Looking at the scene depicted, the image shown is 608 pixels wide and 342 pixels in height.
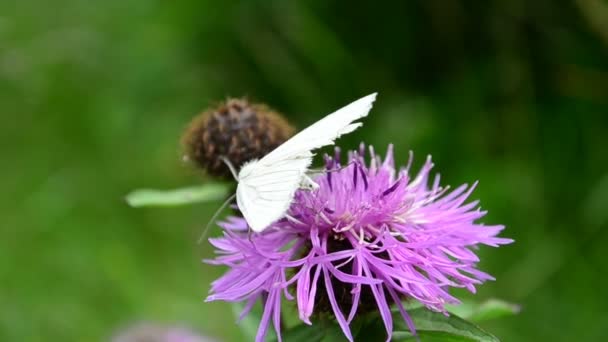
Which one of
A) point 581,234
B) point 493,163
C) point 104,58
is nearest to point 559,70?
point 493,163

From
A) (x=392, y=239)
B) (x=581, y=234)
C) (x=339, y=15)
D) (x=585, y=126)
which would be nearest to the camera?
(x=392, y=239)

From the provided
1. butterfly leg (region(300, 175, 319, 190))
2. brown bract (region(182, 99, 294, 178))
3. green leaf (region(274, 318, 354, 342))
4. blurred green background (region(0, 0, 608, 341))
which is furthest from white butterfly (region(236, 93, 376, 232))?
blurred green background (region(0, 0, 608, 341))

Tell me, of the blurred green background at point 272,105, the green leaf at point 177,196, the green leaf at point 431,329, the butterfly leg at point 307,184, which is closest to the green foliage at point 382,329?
the green leaf at point 431,329

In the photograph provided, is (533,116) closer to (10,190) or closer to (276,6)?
(276,6)

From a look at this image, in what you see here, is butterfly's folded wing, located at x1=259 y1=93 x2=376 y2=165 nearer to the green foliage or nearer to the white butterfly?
the white butterfly

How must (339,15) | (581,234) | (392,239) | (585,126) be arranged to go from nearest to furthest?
(392,239) < (581,234) < (585,126) < (339,15)

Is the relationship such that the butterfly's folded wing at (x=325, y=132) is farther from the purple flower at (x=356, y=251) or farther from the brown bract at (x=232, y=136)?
the brown bract at (x=232, y=136)

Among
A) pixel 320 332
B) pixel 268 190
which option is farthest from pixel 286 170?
pixel 320 332
